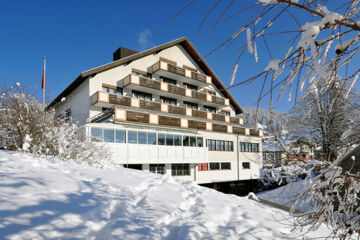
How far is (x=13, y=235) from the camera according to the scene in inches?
92.4

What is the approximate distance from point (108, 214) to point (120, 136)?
1122 cm

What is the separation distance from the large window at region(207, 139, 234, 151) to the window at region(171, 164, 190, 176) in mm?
3479

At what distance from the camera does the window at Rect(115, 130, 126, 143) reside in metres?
14.1

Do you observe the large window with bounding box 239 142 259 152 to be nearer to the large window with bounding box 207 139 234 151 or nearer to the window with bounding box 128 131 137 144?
the large window with bounding box 207 139 234 151

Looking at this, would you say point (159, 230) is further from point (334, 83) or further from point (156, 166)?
point (156, 166)

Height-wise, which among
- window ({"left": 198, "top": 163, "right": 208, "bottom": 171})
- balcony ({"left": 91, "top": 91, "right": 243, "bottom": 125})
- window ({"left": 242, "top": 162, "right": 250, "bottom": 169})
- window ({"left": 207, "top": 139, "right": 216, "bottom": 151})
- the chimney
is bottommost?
window ({"left": 242, "top": 162, "right": 250, "bottom": 169})

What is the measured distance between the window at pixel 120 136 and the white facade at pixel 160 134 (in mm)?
167

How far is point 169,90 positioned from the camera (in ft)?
65.8

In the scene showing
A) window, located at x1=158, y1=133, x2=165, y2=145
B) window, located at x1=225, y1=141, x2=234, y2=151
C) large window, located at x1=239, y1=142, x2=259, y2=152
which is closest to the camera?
window, located at x1=158, y1=133, x2=165, y2=145

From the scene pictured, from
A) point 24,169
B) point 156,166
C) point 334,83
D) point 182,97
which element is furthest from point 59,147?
point 182,97

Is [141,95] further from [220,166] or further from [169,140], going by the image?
[220,166]

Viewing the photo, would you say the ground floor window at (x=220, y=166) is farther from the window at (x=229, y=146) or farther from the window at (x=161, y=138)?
the window at (x=161, y=138)

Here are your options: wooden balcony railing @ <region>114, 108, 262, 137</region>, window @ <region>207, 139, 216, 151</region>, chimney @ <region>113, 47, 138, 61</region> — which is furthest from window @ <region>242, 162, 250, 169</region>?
chimney @ <region>113, 47, 138, 61</region>

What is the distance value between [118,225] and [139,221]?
0.36 metres
